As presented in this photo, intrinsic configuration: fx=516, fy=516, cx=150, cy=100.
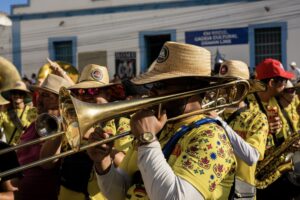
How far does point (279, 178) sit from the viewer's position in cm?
486

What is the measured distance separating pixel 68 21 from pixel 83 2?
1076 mm

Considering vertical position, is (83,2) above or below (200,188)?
above

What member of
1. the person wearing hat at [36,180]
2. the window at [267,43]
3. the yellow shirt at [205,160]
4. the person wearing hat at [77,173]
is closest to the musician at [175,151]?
the yellow shirt at [205,160]

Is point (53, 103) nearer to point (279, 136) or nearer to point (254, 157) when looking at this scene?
point (254, 157)

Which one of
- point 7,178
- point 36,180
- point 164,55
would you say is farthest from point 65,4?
point 164,55

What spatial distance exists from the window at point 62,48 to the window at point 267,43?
7.99m

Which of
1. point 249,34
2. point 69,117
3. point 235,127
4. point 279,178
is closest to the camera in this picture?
point 69,117

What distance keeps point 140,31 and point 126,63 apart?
64.3 inches

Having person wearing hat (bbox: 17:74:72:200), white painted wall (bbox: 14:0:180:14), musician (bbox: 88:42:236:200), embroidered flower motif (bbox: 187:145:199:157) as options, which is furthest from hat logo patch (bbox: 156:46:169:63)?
white painted wall (bbox: 14:0:180:14)

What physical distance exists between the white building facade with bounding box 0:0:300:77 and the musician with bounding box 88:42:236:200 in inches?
668

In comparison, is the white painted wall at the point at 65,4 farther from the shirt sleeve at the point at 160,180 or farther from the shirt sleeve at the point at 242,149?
the shirt sleeve at the point at 160,180

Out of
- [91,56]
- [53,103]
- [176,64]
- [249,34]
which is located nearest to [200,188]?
[176,64]

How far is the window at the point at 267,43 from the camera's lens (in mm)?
20078

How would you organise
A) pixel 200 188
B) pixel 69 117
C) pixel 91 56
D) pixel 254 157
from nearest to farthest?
pixel 200 188, pixel 69 117, pixel 254 157, pixel 91 56
